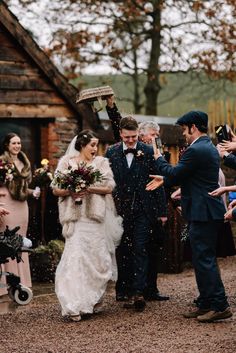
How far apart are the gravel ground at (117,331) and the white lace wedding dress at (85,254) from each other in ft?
0.77

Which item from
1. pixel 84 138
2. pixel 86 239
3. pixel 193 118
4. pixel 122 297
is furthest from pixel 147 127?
pixel 122 297

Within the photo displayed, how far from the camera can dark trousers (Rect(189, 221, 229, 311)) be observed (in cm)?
927

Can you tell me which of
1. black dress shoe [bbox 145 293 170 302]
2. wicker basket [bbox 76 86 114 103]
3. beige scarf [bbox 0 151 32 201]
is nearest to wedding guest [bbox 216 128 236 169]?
black dress shoe [bbox 145 293 170 302]

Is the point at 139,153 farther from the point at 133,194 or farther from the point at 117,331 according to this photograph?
the point at 117,331

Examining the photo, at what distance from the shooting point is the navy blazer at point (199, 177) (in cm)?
927

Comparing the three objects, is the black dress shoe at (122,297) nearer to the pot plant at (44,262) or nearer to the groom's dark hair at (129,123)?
the groom's dark hair at (129,123)

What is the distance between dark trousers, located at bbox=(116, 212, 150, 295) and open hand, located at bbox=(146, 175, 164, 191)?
66cm

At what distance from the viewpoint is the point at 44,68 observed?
16.7 meters

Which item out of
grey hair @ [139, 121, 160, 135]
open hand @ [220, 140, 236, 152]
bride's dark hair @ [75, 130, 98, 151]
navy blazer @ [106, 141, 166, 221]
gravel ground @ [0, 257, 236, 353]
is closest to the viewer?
gravel ground @ [0, 257, 236, 353]

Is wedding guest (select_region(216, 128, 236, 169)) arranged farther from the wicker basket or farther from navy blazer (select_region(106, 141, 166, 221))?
the wicker basket

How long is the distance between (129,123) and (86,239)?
140 cm

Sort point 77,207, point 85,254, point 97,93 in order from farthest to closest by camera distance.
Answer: point 97,93 < point 77,207 < point 85,254

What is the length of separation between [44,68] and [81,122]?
136 centimetres

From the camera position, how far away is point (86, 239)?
997cm
